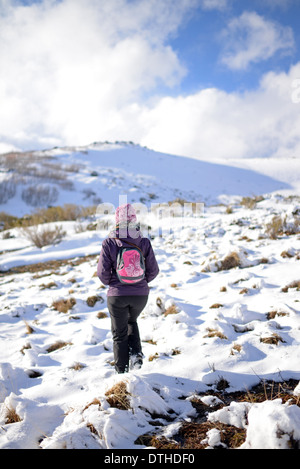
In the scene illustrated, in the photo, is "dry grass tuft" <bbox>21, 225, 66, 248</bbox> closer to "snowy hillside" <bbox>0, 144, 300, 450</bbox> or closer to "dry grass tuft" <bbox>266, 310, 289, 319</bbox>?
"snowy hillside" <bbox>0, 144, 300, 450</bbox>

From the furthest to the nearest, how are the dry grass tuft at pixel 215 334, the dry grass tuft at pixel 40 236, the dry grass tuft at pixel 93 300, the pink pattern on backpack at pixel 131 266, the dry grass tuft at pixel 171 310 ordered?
the dry grass tuft at pixel 40 236 < the dry grass tuft at pixel 93 300 < the dry grass tuft at pixel 171 310 < the dry grass tuft at pixel 215 334 < the pink pattern on backpack at pixel 131 266

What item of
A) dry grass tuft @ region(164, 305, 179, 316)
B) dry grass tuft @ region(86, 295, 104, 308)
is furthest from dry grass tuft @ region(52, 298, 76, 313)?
dry grass tuft @ region(164, 305, 179, 316)

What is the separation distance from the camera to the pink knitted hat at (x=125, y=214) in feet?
8.14

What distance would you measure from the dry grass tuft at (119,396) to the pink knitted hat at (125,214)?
1.42 m

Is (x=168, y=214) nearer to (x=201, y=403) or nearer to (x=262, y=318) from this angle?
(x=262, y=318)

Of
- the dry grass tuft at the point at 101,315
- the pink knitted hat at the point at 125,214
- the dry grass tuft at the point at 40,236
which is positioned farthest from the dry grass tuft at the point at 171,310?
the dry grass tuft at the point at 40,236

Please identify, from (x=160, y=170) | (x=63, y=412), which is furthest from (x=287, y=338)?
(x=160, y=170)

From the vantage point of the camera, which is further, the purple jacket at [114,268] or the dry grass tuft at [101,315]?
the dry grass tuft at [101,315]

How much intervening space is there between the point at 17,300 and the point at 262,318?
5.31 m

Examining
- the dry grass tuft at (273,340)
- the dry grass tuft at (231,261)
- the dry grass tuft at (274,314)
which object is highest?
the dry grass tuft at (231,261)

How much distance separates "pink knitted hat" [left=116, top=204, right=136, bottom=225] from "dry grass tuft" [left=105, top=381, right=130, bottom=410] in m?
1.42

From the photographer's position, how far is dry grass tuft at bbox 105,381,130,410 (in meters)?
1.75

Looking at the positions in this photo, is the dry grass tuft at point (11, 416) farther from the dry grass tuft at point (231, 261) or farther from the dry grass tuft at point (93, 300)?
the dry grass tuft at point (231, 261)

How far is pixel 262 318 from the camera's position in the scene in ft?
10.6
